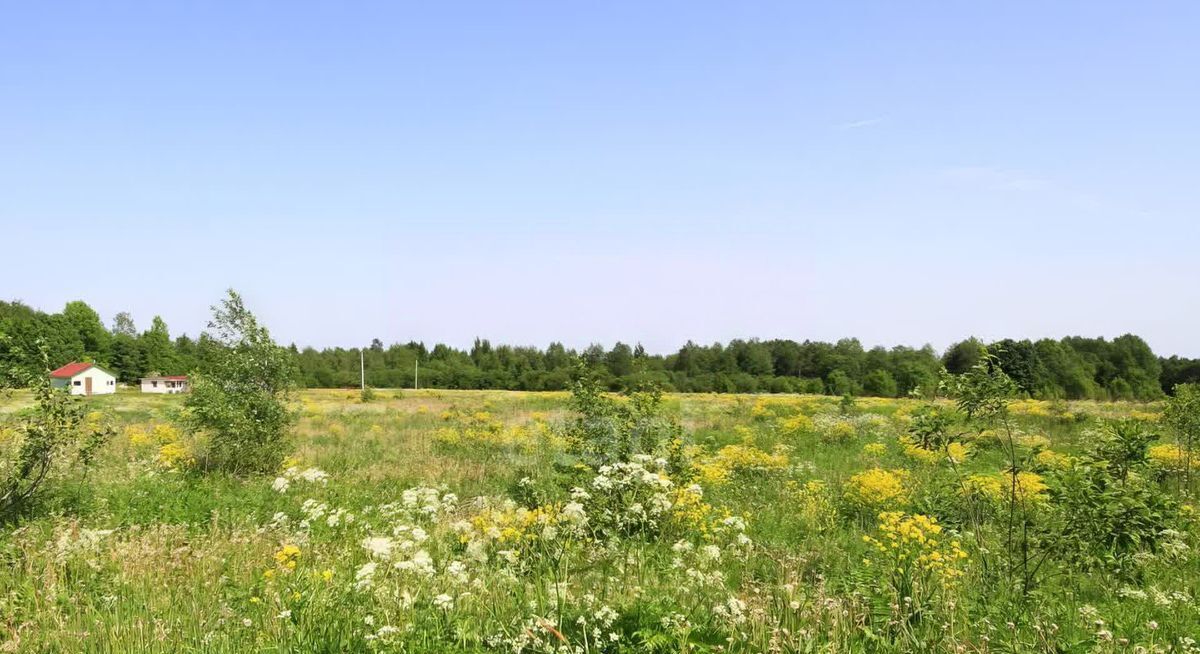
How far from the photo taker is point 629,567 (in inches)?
239

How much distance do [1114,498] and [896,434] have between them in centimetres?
1614

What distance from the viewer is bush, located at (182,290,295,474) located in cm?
1413

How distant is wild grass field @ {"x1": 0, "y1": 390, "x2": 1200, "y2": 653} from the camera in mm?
4203

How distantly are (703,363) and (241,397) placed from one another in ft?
266

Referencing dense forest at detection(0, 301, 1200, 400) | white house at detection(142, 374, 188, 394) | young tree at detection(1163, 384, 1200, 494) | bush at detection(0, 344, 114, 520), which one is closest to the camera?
bush at detection(0, 344, 114, 520)

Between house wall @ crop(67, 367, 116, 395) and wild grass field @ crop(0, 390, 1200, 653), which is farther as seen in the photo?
house wall @ crop(67, 367, 116, 395)

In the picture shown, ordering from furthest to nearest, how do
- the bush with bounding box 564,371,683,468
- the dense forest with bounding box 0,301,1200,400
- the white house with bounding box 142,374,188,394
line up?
the white house with bounding box 142,374,188,394 → the dense forest with bounding box 0,301,1200,400 → the bush with bounding box 564,371,683,468

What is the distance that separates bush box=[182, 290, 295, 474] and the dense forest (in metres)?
41.7

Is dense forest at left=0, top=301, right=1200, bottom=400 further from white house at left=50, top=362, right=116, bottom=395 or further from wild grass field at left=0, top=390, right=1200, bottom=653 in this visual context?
wild grass field at left=0, top=390, right=1200, bottom=653

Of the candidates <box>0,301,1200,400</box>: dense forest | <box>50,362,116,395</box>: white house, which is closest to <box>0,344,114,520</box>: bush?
<box>0,301,1200,400</box>: dense forest

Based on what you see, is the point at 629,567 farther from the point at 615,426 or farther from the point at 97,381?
the point at 97,381

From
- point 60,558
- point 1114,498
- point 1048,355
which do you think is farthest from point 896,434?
point 1048,355

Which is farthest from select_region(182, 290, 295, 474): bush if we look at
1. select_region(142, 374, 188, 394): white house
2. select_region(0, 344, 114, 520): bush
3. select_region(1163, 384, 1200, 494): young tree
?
select_region(142, 374, 188, 394): white house

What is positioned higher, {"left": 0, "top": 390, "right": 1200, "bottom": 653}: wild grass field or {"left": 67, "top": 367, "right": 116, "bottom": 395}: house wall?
{"left": 67, "top": 367, "right": 116, "bottom": 395}: house wall
